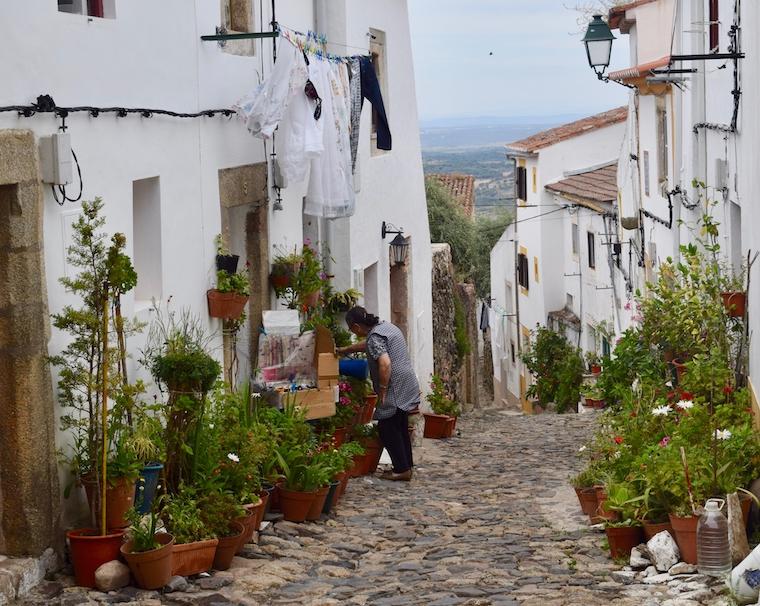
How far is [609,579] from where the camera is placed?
25.0 feet

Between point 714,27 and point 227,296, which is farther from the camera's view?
point 714,27

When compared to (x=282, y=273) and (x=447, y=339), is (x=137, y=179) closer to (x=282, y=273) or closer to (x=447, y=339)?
(x=282, y=273)

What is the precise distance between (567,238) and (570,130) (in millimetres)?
2914

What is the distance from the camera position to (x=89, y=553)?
23.8ft

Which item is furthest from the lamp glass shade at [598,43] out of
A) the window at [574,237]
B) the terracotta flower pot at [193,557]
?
the window at [574,237]

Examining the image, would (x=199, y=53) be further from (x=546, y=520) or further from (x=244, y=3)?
(x=546, y=520)

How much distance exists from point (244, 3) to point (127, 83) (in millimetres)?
3277

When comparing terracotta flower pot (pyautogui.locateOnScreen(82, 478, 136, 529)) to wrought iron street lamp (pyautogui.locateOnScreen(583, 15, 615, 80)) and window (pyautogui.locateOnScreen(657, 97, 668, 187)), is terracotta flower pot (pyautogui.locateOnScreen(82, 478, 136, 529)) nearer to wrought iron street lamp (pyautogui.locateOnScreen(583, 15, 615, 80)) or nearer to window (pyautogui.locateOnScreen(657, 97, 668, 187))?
wrought iron street lamp (pyautogui.locateOnScreen(583, 15, 615, 80))

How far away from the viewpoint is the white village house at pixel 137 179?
277 inches

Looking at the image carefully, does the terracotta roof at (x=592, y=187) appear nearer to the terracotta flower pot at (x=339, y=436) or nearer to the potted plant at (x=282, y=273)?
the potted plant at (x=282, y=273)

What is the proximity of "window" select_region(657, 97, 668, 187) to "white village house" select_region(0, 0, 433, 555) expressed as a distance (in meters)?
4.85

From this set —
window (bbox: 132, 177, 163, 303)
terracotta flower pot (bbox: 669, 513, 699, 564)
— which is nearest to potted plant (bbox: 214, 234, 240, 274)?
window (bbox: 132, 177, 163, 303)

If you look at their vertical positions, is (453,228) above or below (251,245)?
above

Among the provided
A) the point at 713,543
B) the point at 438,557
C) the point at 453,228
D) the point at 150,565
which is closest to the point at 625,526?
the point at 713,543
